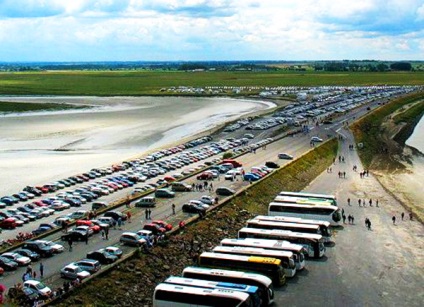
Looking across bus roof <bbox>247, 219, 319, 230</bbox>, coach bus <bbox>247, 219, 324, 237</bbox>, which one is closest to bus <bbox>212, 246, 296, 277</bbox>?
coach bus <bbox>247, 219, 324, 237</bbox>

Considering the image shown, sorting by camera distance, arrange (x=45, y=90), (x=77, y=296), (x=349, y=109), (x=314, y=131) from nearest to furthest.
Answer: (x=77, y=296), (x=314, y=131), (x=349, y=109), (x=45, y=90)

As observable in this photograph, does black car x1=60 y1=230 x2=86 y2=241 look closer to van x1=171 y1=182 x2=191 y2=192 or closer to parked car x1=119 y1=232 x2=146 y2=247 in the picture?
parked car x1=119 y1=232 x2=146 y2=247

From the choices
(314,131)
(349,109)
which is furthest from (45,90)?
(314,131)

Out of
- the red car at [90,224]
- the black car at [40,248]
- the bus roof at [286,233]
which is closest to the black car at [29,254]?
the black car at [40,248]

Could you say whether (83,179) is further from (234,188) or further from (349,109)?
(349,109)

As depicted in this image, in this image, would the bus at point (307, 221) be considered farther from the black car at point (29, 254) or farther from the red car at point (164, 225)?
the black car at point (29, 254)

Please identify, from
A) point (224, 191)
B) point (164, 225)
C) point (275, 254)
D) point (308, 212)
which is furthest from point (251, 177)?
point (275, 254)
